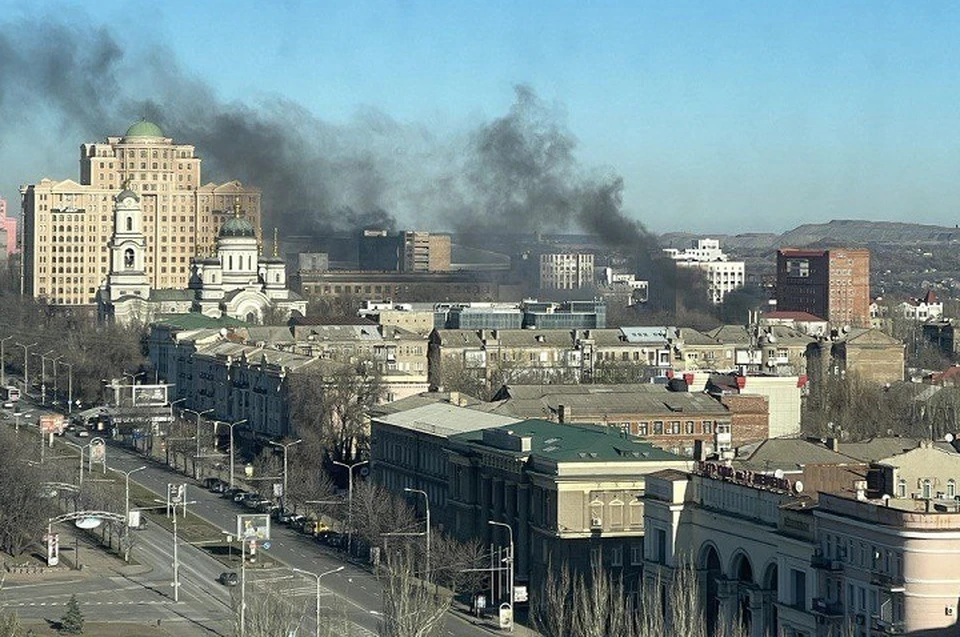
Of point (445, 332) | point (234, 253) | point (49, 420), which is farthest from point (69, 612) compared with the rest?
point (234, 253)

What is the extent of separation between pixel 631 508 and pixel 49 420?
144ft

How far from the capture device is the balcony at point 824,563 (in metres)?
50.6

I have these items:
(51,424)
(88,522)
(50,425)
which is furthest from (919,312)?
(88,522)

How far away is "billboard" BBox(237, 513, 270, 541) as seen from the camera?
70.8 m

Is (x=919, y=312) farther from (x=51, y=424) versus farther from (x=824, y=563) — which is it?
(x=824, y=563)

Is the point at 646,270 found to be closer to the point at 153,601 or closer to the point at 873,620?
the point at 153,601

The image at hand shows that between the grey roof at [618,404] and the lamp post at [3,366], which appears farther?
the lamp post at [3,366]

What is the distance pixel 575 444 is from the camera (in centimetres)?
6762

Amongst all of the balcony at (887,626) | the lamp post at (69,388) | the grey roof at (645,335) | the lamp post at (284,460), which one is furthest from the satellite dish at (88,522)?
the grey roof at (645,335)

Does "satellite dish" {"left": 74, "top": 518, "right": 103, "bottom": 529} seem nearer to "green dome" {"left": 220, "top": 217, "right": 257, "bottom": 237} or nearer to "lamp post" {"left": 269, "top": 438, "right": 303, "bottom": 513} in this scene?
"lamp post" {"left": 269, "top": 438, "right": 303, "bottom": 513}

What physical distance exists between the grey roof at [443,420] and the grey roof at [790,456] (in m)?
10.8

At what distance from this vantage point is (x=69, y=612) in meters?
60.7

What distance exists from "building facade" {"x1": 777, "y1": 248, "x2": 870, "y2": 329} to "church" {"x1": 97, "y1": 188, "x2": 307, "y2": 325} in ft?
147

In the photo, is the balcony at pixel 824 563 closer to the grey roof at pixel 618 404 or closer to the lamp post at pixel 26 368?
the grey roof at pixel 618 404
